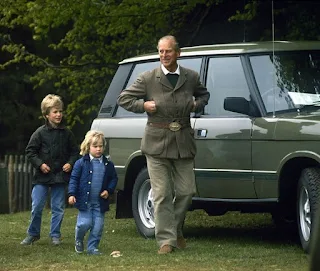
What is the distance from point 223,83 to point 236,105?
0.61 metres

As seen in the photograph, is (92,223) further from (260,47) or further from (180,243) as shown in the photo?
(260,47)

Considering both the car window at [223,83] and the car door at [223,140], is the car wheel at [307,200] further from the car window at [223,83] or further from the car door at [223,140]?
the car window at [223,83]

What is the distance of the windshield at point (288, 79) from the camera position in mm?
9883

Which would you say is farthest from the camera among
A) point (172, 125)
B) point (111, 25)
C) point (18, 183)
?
point (18, 183)

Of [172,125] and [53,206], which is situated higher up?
[172,125]

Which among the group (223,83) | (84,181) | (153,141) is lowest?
(84,181)

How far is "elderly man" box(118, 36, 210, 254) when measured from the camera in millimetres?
9570

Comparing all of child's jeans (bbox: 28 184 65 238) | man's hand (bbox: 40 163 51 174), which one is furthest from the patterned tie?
child's jeans (bbox: 28 184 65 238)

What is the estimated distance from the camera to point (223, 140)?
10062 millimetres

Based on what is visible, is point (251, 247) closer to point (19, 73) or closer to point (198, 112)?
point (198, 112)

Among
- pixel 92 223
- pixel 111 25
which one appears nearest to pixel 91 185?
pixel 92 223

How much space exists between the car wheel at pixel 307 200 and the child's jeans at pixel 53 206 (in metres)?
2.57

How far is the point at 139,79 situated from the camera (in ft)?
31.9

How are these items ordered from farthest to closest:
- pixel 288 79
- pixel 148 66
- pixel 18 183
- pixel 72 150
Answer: pixel 18 183 → pixel 148 66 → pixel 72 150 → pixel 288 79
